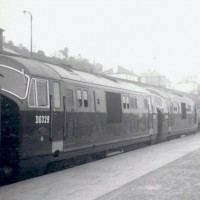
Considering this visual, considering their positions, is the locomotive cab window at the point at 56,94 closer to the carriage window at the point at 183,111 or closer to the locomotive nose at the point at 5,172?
the locomotive nose at the point at 5,172

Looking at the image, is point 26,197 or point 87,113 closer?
point 26,197

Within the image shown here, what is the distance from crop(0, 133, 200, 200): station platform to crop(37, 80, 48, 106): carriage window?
2010mm

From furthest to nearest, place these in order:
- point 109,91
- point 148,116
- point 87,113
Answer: point 148,116 → point 109,91 → point 87,113

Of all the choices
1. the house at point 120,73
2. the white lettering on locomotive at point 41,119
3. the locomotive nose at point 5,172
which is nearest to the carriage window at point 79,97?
the white lettering on locomotive at point 41,119

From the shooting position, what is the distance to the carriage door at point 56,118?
11.6m

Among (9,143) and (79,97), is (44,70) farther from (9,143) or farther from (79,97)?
(9,143)

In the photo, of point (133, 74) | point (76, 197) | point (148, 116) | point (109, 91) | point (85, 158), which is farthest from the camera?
point (133, 74)

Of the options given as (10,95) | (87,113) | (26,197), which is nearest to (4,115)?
(10,95)

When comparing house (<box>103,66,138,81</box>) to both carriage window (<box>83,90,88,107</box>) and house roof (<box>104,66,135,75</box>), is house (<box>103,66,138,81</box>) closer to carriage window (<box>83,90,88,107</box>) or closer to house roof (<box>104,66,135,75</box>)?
house roof (<box>104,66,135,75</box>)

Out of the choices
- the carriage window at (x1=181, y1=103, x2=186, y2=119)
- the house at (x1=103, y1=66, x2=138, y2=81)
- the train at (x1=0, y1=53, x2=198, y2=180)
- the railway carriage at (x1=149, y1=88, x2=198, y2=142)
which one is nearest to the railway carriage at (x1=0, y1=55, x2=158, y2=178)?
the train at (x1=0, y1=53, x2=198, y2=180)

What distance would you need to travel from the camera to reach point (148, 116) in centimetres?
2273

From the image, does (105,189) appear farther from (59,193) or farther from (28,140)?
(28,140)

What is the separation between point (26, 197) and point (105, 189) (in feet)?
6.00

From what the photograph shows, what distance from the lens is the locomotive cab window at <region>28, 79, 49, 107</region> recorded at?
11.0 meters
